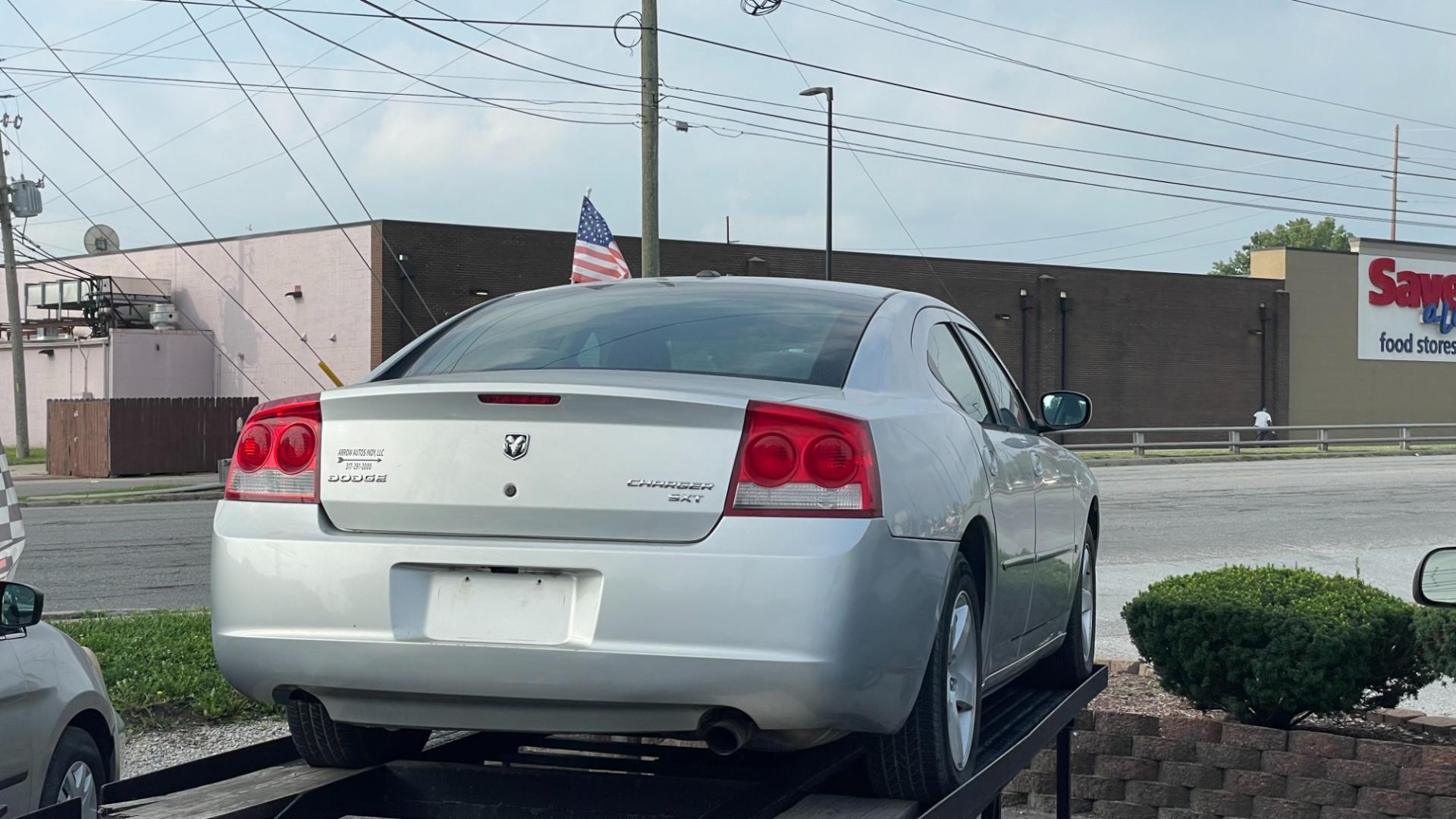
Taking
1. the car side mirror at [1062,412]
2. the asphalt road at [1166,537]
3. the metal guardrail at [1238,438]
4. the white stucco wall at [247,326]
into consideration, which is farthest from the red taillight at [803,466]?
the metal guardrail at [1238,438]

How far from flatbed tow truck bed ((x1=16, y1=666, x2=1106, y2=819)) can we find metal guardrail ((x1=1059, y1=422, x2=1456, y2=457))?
35.8 m

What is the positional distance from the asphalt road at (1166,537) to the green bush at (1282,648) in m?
2.03

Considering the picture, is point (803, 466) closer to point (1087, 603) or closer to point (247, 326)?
point (1087, 603)

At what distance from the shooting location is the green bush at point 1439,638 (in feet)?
19.8

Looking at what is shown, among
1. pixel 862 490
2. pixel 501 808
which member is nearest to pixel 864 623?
pixel 862 490

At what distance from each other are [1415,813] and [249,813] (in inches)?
175

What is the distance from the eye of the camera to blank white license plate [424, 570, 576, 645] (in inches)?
144

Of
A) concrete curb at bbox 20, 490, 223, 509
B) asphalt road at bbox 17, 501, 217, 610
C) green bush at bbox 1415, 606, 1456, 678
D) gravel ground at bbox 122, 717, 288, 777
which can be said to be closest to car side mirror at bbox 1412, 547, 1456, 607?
green bush at bbox 1415, 606, 1456, 678

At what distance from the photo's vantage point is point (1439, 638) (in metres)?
6.17

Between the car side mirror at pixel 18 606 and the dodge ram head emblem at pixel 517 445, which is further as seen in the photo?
the car side mirror at pixel 18 606

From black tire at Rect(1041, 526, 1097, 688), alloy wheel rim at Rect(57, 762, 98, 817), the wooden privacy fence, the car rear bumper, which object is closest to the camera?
the car rear bumper

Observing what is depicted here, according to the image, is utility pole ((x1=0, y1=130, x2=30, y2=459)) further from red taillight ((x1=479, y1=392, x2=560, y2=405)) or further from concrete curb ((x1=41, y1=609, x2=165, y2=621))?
red taillight ((x1=479, y1=392, x2=560, y2=405))

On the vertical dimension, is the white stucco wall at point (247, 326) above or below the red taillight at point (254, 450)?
above

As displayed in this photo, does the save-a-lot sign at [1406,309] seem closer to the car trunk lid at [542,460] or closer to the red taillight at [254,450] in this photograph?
the car trunk lid at [542,460]
